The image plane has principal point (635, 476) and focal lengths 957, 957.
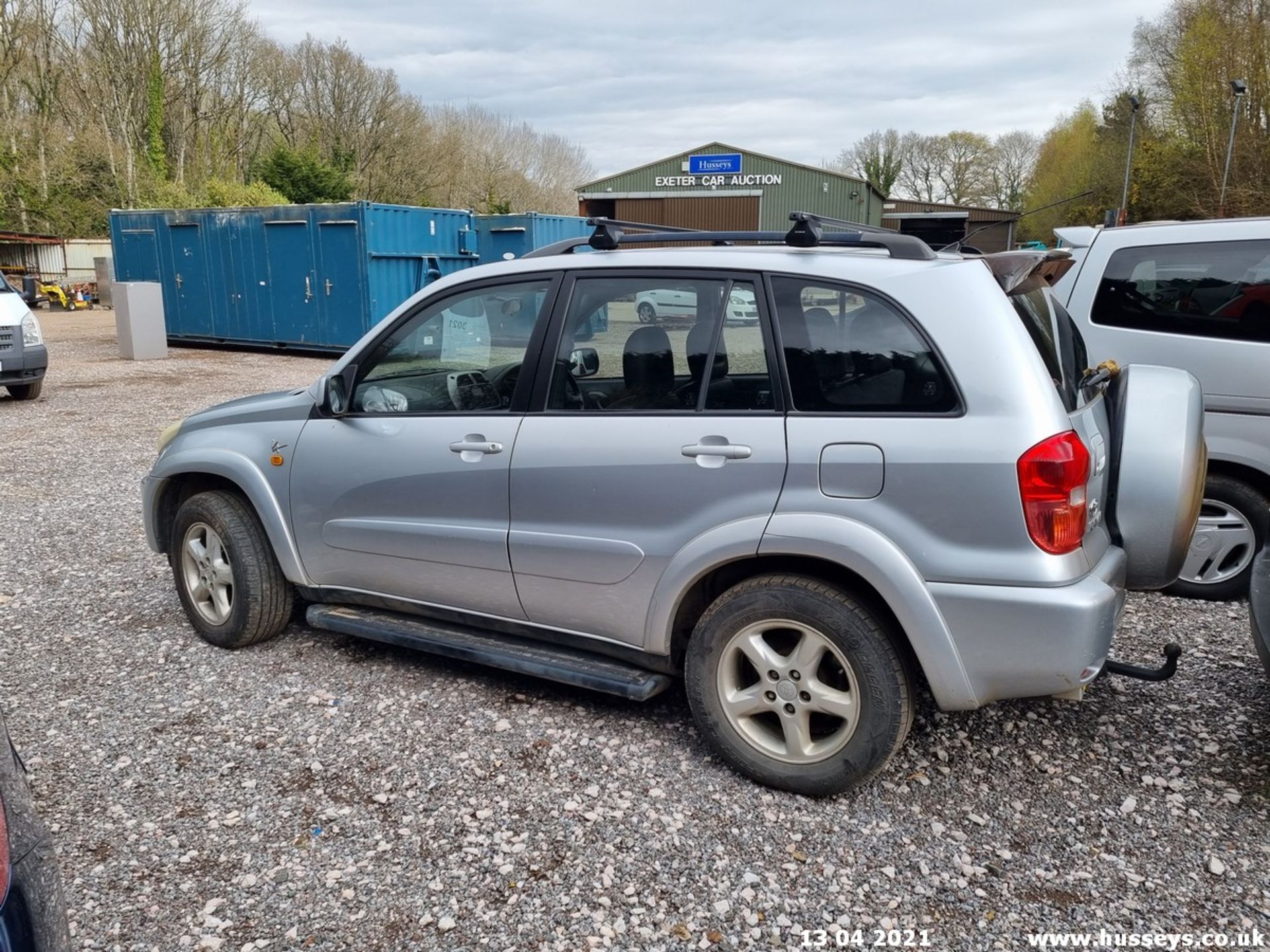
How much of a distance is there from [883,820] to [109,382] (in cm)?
1453

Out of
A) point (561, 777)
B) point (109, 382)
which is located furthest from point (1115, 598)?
point (109, 382)

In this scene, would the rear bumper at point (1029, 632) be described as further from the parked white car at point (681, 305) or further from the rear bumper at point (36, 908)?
the rear bumper at point (36, 908)

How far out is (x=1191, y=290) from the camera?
4.83m

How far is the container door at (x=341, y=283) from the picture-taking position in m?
16.6

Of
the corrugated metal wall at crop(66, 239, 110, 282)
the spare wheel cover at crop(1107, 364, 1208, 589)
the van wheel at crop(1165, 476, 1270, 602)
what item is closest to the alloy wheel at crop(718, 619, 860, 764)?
the spare wheel cover at crop(1107, 364, 1208, 589)

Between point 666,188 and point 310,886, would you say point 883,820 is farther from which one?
point 666,188

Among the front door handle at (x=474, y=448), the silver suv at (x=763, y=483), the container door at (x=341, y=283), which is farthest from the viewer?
the container door at (x=341, y=283)

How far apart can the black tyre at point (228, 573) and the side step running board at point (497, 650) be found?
0.25 meters

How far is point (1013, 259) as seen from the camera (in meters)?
3.10

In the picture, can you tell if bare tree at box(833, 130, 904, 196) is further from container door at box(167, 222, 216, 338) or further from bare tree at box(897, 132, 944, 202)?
container door at box(167, 222, 216, 338)

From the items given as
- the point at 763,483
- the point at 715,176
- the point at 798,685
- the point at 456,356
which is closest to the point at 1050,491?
the point at 763,483

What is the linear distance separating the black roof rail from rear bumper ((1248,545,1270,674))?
1598mm

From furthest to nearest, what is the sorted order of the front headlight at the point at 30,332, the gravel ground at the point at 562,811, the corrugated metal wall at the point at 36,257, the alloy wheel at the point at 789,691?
the corrugated metal wall at the point at 36,257 < the front headlight at the point at 30,332 < the alloy wheel at the point at 789,691 < the gravel ground at the point at 562,811

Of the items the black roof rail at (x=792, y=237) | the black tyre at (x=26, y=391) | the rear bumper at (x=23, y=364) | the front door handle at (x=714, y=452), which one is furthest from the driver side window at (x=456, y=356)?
the black tyre at (x=26, y=391)
